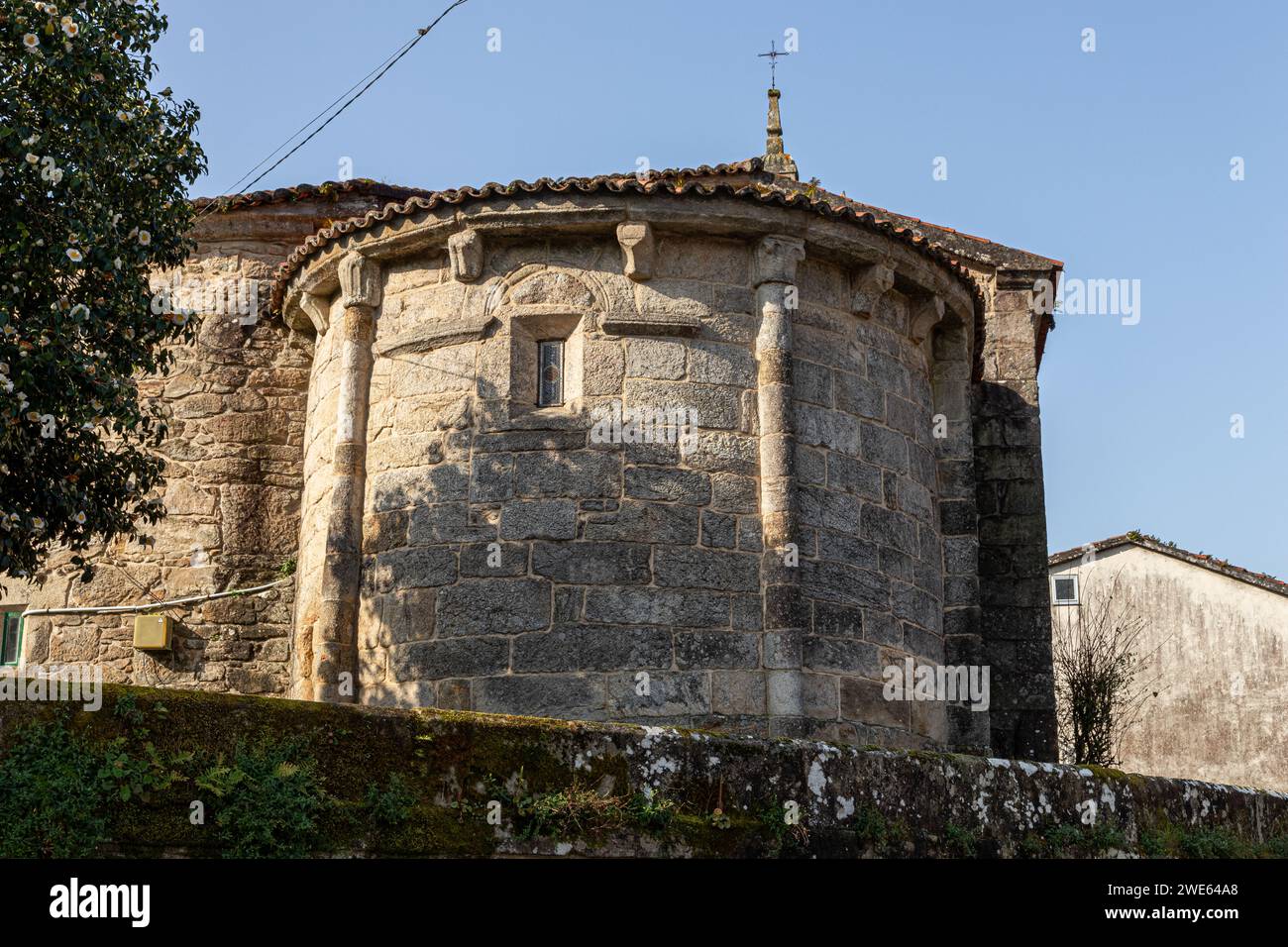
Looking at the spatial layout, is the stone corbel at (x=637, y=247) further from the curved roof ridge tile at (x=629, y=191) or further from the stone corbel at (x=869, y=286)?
the stone corbel at (x=869, y=286)

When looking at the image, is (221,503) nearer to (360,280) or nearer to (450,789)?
(360,280)

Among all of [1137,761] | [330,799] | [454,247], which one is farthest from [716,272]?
[1137,761]

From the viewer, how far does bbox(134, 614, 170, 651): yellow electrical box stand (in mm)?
12648

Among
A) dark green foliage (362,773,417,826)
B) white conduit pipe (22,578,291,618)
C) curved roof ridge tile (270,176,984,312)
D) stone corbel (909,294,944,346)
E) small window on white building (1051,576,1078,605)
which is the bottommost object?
dark green foliage (362,773,417,826)

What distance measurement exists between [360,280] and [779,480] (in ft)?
11.3

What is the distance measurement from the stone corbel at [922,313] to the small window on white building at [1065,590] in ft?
43.1

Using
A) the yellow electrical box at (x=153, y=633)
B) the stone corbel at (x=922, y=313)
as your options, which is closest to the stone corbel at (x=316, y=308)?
the yellow electrical box at (x=153, y=633)

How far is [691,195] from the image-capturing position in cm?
1044

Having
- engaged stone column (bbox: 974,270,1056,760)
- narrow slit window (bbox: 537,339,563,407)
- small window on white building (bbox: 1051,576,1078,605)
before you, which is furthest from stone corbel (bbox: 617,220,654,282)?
small window on white building (bbox: 1051,576,1078,605)

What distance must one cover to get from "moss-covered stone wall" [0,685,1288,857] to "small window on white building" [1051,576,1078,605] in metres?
17.8

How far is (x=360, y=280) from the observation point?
11.1 meters

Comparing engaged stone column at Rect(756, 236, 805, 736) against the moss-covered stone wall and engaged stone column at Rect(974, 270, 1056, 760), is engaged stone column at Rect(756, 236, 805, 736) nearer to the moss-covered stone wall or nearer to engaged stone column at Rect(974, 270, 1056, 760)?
the moss-covered stone wall

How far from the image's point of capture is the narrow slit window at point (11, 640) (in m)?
13.2
